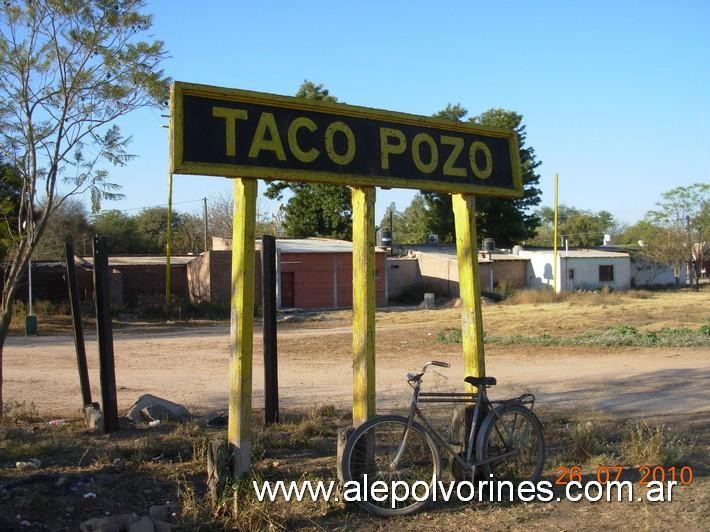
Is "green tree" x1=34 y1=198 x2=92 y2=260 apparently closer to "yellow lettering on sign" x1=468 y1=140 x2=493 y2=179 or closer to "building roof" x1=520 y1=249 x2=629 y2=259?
"building roof" x1=520 y1=249 x2=629 y2=259

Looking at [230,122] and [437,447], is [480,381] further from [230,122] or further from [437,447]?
[230,122]

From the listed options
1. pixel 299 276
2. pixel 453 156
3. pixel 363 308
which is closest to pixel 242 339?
pixel 363 308

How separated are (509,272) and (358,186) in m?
41.9

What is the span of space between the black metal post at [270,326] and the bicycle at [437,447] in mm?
2051

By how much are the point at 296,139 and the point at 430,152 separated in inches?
49.2

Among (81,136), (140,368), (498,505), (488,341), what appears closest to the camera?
(498,505)

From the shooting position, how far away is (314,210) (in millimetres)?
50562

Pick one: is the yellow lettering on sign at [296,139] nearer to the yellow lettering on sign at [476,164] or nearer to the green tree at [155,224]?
the yellow lettering on sign at [476,164]

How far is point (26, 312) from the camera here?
100 ft

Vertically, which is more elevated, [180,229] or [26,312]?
[180,229]

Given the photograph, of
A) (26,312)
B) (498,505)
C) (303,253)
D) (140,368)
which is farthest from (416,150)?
(303,253)

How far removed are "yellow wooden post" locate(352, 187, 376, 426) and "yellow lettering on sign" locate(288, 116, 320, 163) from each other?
0.48 meters

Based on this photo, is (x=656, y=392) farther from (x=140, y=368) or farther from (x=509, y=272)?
(x=509, y=272)

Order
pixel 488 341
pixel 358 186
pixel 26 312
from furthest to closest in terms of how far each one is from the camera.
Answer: pixel 26 312 < pixel 488 341 < pixel 358 186
